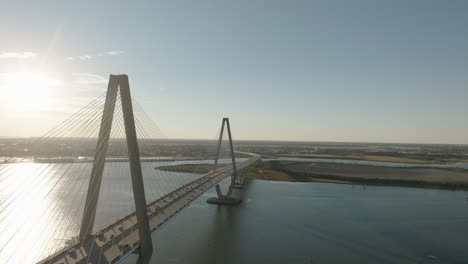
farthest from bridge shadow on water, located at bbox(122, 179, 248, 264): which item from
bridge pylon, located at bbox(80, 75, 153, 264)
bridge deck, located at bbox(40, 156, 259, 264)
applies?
bridge pylon, located at bbox(80, 75, 153, 264)

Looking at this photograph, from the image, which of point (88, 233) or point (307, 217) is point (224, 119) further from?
point (88, 233)

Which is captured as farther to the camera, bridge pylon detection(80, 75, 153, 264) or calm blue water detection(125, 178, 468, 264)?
calm blue water detection(125, 178, 468, 264)

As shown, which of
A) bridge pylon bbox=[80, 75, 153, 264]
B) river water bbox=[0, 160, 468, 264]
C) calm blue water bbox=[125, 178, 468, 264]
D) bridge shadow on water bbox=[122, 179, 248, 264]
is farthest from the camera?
calm blue water bbox=[125, 178, 468, 264]

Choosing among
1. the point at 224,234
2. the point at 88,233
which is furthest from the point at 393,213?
the point at 88,233

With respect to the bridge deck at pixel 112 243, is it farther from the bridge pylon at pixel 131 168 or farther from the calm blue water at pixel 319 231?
the calm blue water at pixel 319 231

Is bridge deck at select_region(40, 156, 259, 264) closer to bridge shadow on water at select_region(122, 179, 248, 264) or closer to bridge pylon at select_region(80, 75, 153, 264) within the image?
bridge pylon at select_region(80, 75, 153, 264)

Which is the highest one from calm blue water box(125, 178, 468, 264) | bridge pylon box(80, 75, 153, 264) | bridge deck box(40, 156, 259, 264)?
bridge pylon box(80, 75, 153, 264)

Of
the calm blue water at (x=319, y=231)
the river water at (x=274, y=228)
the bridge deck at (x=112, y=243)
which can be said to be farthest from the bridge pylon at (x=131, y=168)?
the calm blue water at (x=319, y=231)

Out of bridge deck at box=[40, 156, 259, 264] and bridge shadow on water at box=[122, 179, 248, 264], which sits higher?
bridge deck at box=[40, 156, 259, 264]
